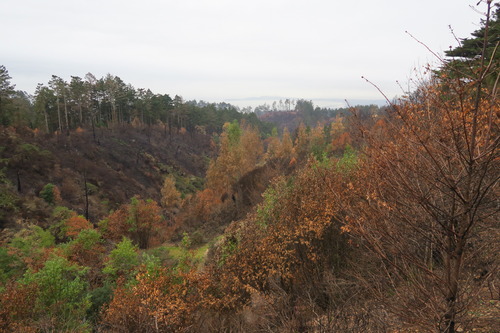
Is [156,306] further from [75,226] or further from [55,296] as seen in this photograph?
[75,226]

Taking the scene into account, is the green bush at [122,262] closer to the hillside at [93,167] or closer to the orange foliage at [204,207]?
the hillside at [93,167]

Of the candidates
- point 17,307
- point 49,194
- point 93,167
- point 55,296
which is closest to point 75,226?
point 49,194

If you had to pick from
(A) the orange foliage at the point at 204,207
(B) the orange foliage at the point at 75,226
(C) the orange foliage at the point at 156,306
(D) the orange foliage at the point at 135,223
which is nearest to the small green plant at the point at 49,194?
(B) the orange foliage at the point at 75,226

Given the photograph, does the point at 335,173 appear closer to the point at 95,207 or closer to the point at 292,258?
the point at 292,258

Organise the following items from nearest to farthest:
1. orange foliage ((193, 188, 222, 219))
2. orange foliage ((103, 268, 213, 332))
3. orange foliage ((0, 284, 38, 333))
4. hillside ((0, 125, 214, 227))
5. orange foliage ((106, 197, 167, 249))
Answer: orange foliage ((103, 268, 213, 332)) → orange foliage ((0, 284, 38, 333)) → orange foliage ((106, 197, 167, 249)) → hillside ((0, 125, 214, 227)) → orange foliage ((193, 188, 222, 219))

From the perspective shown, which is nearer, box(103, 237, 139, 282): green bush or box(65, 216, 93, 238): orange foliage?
box(103, 237, 139, 282): green bush

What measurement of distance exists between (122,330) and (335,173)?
996 cm

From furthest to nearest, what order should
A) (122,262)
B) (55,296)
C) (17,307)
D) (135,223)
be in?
(135,223) → (122,262) → (55,296) → (17,307)

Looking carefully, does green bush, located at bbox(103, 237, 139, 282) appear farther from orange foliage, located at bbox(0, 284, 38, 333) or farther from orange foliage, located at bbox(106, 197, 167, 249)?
orange foliage, located at bbox(106, 197, 167, 249)

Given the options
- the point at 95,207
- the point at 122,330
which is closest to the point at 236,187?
the point at 95,207

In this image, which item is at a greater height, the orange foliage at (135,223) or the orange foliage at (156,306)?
the orange foliage at (156,306)

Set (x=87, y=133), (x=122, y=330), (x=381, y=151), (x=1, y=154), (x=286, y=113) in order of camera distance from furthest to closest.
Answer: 1. (x=286, y=113)
2. (x=87, y=133)
3. (x=1, y=154)
4. (x=122, y=330)
5. (x=381, y=151)

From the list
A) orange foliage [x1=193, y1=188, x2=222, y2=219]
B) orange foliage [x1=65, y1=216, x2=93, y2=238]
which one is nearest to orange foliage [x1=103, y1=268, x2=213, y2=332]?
orange foliage [x1=65, y1=216, x2=93, y2=238]

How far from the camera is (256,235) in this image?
1153 cm
